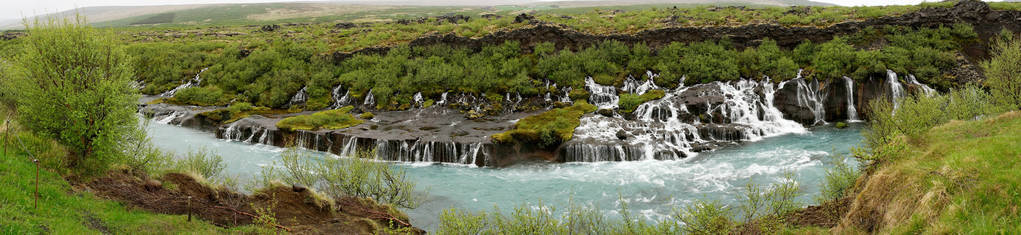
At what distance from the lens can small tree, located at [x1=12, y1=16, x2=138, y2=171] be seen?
62.9ft

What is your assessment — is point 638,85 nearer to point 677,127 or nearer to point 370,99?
point 677,127

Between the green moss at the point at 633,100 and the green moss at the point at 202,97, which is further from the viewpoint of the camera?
the green moss at the point at 202,97

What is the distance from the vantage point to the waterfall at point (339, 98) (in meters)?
57.2

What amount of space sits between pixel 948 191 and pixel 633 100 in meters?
35.8

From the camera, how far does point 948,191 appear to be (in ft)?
41.1

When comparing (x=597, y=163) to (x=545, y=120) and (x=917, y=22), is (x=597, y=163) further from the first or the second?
(x=917, y=22)

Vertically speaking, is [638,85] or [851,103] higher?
[638,85]

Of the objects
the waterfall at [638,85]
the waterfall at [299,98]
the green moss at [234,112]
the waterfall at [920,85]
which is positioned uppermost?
the waterfall at [920,85]

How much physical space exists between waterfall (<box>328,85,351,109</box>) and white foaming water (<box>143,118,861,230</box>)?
1675cm

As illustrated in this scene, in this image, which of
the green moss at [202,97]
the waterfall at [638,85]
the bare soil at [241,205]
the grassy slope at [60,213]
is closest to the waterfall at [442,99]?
the waterfall at [638,85]

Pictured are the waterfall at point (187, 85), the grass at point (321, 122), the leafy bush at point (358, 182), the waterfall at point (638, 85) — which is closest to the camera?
the leafy bush at point (358, 182)

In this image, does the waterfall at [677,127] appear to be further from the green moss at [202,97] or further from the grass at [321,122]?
the green moss at [202,97]

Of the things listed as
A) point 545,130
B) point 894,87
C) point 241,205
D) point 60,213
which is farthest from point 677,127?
point 60,213

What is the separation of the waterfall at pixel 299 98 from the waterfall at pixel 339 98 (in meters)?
3.54
